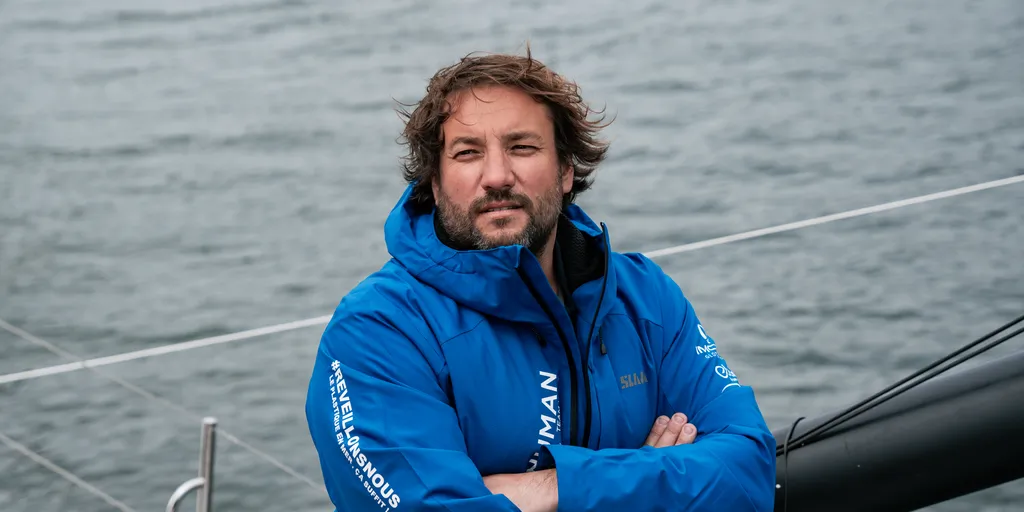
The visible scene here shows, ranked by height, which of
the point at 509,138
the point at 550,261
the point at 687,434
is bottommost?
the point at 687,434

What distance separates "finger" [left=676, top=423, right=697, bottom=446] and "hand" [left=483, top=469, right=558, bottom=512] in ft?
0.98

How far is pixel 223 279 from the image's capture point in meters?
6.88

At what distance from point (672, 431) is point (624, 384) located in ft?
0.39

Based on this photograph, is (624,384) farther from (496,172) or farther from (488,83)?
(488,83)

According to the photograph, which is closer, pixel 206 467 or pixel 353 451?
pixel 353 451

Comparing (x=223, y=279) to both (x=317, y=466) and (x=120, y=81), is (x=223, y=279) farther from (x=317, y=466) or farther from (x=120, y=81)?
(x=120, y=81)

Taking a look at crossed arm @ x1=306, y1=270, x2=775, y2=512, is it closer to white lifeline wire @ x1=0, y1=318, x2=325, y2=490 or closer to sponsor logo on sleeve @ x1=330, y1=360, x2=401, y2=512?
sponsor logo on sleeve @ x1=330, y1=360, x2=401, y2=512

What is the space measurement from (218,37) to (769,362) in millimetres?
5986

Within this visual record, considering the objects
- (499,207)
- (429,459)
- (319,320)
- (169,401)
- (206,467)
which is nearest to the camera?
(429,459)

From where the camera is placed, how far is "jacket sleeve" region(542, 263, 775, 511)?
2.09 metres

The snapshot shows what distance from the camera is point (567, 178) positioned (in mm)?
2553

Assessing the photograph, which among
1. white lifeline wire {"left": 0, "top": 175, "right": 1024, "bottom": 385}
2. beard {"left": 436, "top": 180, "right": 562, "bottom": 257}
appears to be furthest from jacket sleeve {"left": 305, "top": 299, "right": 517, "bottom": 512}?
white lifeline wire {"left": 0, "top": 175, "right": 1024, "bottom": 385}

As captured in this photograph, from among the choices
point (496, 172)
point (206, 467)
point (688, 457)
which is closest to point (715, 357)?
point (688, 457)

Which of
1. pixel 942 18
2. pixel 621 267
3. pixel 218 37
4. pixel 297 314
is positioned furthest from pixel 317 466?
pixel 942 18
